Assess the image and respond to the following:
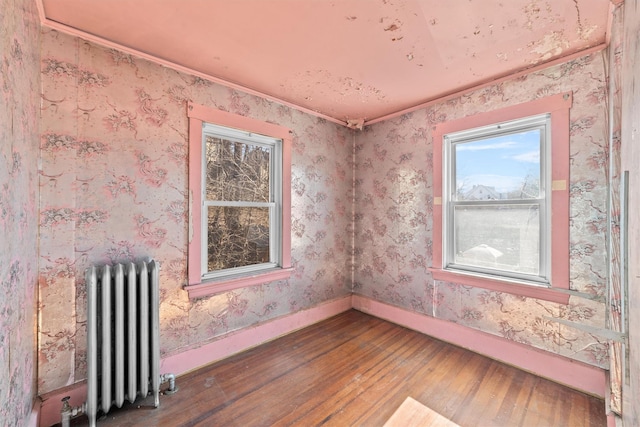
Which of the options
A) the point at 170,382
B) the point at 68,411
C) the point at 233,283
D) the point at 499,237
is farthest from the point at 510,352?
the point at 68,411

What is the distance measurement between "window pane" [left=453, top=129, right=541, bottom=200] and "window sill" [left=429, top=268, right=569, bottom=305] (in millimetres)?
717

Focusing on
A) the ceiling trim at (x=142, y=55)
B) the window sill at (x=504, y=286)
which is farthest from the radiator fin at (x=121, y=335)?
the window sill at (x=504, y=286)

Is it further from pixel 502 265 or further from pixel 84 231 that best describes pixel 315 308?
pixel 84 231

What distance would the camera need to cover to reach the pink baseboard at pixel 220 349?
156 cm

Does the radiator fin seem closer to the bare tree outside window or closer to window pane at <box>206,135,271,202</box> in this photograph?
the bare tree outside window

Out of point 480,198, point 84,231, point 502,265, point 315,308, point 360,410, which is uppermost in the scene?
point 480,198

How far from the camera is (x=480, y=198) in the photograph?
2438 millimetres

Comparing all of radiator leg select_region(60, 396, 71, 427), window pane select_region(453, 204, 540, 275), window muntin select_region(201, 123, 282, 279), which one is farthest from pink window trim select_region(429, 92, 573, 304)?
radiator leg select_region(60, 396, 71, 427)

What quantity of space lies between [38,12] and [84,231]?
1.24m

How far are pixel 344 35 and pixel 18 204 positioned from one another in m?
1.90

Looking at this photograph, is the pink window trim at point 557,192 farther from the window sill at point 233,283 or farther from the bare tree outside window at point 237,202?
the bare tree outside window at point 237,202

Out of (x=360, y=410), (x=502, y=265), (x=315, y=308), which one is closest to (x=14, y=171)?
(x=360, y=410)

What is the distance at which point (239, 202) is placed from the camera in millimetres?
2447

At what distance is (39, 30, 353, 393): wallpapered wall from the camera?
1.58 metres
